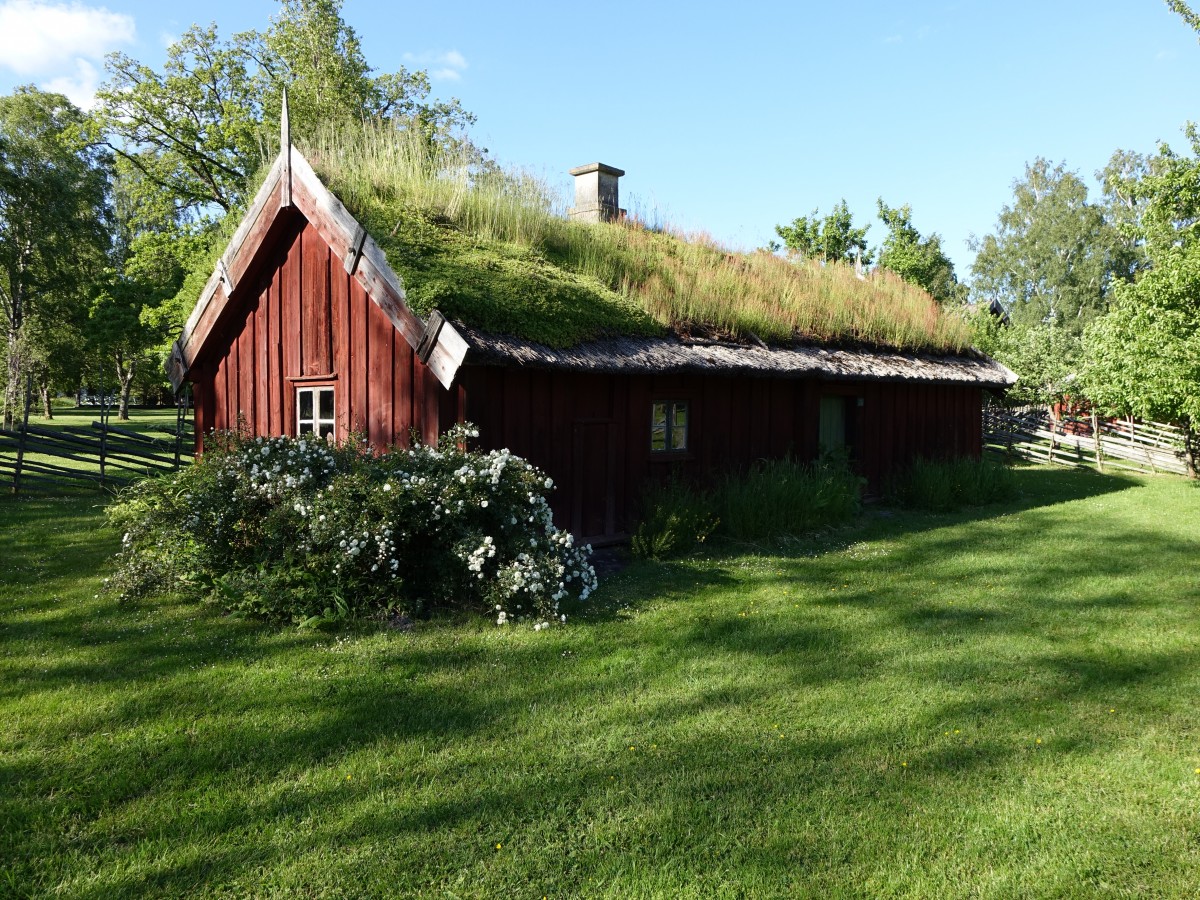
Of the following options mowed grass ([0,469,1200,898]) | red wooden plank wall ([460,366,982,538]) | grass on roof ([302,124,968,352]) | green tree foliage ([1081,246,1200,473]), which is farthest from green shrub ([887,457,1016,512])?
mowed grass ([0,469,1200,898])

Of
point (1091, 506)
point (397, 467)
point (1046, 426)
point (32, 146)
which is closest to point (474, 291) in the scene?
point (397, 467)

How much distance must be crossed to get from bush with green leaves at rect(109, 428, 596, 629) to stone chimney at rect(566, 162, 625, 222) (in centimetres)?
765

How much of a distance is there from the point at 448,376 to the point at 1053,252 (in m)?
45.5

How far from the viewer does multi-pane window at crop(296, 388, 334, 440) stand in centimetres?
979

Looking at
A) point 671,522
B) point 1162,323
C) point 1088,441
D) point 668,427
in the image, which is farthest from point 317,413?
point 1088,441

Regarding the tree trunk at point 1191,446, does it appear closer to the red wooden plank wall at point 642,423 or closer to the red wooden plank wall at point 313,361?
the red wooden plank wall at point 642,423

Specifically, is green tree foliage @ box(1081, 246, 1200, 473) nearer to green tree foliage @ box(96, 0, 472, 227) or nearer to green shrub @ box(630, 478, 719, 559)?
green shrub @ box(630, 478, 719, 559)

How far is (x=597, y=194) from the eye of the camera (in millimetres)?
14188

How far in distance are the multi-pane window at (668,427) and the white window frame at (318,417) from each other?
399cm

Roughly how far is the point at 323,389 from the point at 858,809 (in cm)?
797

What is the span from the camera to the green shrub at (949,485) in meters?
13.5

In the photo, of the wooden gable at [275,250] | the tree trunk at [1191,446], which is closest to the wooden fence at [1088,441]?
the tree trunk at [1191,446]

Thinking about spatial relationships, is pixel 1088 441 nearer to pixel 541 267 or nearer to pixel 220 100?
pixel 541 267

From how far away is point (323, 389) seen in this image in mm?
9773
